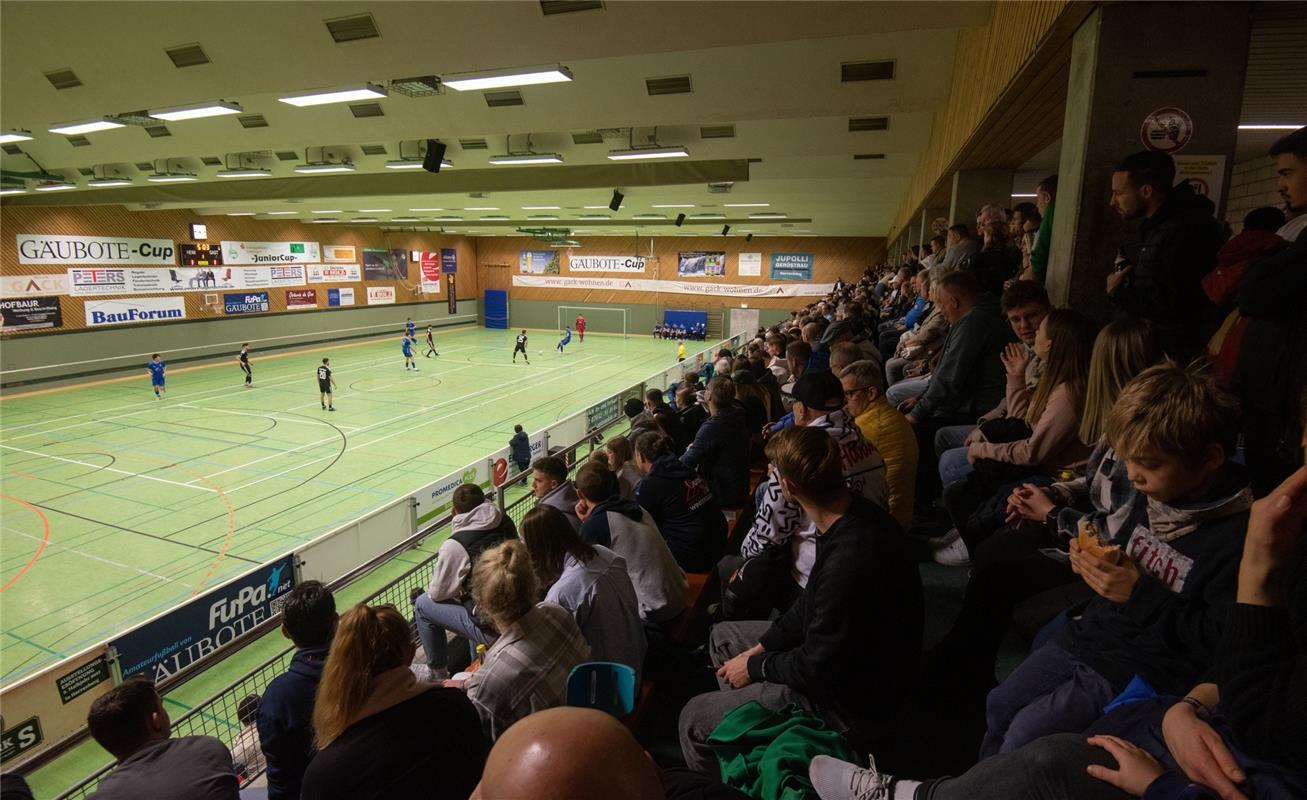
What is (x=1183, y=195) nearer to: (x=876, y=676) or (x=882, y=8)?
(x=876, y=676)

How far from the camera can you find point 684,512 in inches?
183

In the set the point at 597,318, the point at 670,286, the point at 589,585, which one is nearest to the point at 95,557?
the point at 589,585

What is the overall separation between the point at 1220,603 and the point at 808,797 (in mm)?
1272

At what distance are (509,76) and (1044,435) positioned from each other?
6783mm

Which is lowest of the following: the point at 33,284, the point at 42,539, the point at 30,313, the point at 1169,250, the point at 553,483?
the point at 42,539

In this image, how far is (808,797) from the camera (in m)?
2.08

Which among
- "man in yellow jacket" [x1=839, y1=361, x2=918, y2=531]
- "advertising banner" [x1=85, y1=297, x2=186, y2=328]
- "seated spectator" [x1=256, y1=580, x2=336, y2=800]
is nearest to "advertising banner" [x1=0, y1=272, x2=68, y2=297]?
"advertising banner" [x1=85, y1=297, x2=186, y2=328]

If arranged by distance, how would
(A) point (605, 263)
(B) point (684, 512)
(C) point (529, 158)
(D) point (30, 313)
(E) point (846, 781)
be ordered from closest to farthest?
(E) point (846, 781), (B) point (684, 512), (C) point (529, 158), (D) point (30, 313), (A) point (605, 263)

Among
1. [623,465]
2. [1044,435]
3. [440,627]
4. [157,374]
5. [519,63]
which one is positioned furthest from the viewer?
[157,374]

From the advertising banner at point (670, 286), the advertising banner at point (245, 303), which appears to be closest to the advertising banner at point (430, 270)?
the advertising banner at point (670, 286)

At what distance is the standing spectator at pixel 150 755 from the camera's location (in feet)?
8.30

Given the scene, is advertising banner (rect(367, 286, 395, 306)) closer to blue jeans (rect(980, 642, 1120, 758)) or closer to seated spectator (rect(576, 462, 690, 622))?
seated spectator (rect(576, 462, 690, 622))

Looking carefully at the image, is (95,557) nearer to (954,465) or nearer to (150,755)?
(150,755)

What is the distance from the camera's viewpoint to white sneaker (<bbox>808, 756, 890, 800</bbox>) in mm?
2029
